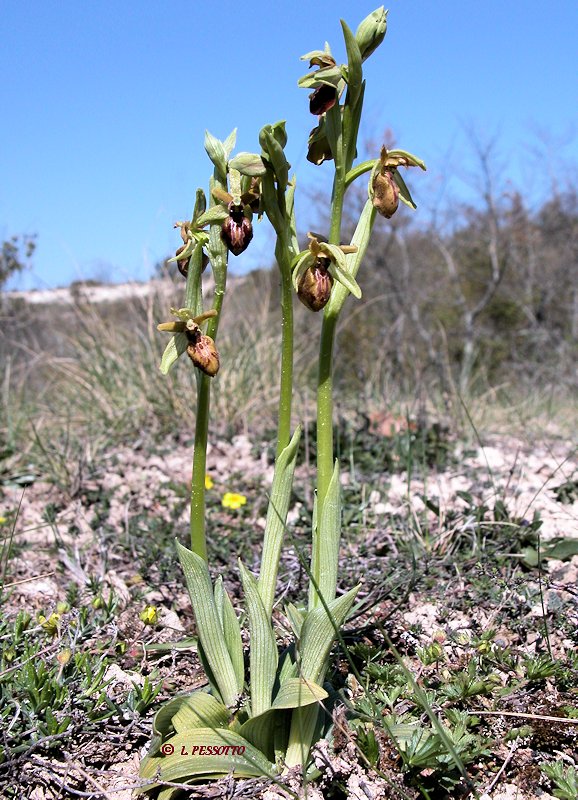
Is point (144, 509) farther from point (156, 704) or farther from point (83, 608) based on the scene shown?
point (156, 704)

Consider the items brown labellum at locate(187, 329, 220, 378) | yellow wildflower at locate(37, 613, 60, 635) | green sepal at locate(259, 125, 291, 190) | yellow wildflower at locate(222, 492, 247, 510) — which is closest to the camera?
green sepal at locate(259, 125, 291, 190)

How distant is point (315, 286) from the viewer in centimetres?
129

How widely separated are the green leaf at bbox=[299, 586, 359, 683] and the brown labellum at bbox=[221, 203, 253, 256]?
682mm

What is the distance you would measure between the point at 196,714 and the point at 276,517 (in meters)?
0.41

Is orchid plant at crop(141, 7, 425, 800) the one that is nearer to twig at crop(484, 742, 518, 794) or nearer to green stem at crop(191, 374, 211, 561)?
green stem at crop(191, 374, 211, 561)

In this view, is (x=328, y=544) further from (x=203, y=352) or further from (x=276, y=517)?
(x=203, y=352)

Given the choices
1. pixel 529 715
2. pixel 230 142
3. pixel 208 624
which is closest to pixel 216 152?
pixel 230 142

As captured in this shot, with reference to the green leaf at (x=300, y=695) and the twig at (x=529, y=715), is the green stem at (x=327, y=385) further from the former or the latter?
the twig at (x=529, y=715)

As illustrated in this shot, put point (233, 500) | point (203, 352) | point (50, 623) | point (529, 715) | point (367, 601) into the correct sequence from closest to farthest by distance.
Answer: point (203, 352) < point (529, 715) < point (50, 623) < point (367, 601) < point (233, 500)

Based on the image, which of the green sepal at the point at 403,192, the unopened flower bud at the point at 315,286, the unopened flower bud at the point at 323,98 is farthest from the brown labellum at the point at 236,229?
the green sepal at the point at 403,192

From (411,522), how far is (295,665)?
3.32 feet

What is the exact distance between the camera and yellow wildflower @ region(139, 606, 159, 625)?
181 centimetres

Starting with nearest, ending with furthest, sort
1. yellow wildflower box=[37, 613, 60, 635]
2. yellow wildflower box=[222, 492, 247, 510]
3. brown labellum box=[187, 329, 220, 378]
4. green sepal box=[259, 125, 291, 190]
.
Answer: green sepal box=[259, 125, 291, 190] → brown labellum box=[187, 329, 220, 378] → yellow wildflower box=[37, 613, 60, 635] → yellow wildflower box=[222, 492, 247, 510]

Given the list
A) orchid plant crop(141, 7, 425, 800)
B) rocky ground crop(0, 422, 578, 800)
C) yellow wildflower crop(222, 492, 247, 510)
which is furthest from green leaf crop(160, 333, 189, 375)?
yellow wildflower crop(222, 492, 247, 510)
